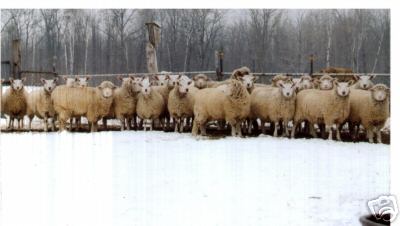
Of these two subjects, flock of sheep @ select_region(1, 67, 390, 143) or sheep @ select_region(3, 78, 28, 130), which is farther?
sheep @ select_region(3, 78, 28, 130)

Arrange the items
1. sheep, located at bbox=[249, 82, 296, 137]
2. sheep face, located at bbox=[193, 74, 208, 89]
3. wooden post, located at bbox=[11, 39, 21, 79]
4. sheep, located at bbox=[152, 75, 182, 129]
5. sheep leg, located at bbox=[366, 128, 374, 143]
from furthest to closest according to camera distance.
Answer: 1. sheep face, located at bbox=[193, 74, 208, 89]
2. sheep, located at bbox=[152, 75, 182, 129]
3. sheep, located at bbox=[249, 82, 296, 137]
4. sheep leg, located at bbox=[366, 128, 374, 143]
5. wooden post, located at bbox=[11, 39, 21, 79]

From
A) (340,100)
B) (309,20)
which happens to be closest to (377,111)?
(340,100)

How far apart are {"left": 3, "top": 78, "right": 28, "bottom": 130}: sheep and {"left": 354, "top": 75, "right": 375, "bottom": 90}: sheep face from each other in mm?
7148

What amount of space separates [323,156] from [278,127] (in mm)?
3612

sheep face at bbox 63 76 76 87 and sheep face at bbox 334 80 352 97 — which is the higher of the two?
sheep face at bbox 63 76 76 87

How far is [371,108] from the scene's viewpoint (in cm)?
953

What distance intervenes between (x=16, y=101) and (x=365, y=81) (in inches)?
305

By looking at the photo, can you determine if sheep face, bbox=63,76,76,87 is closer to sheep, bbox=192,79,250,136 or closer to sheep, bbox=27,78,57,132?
sheep, bbox=27,78,57,132

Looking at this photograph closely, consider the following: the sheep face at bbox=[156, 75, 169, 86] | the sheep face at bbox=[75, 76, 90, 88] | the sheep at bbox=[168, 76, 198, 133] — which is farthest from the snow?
the sheep face at bbox=[156, 75, 169, 86]

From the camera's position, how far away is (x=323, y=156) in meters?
7.49

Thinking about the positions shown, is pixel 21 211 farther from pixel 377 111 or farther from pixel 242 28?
pixel 377 111

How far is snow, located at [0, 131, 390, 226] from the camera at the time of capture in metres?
5.33

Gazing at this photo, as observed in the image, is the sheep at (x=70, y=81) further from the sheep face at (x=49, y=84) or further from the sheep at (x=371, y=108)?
the sheep at (x=371, y=108)

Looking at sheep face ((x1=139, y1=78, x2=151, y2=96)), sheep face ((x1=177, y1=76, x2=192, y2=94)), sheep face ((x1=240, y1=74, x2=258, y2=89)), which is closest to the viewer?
sheep face ((x1=240, y1=74, x2=258, y2=89))
